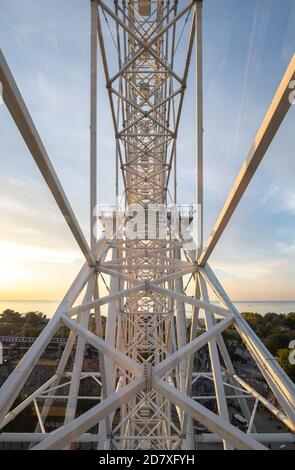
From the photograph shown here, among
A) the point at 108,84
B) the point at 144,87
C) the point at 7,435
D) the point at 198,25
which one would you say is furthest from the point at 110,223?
the point at 7,435

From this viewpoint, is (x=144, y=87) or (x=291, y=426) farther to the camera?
(x=144, y=87)

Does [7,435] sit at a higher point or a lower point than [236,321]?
lower

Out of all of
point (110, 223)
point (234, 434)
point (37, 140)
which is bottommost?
point (234, 434)

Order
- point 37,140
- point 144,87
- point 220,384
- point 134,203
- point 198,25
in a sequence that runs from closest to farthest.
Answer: point 37,140, point 220,384, point 198,25, point 144,87, point 134,203

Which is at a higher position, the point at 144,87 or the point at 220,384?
the point at 144,87
